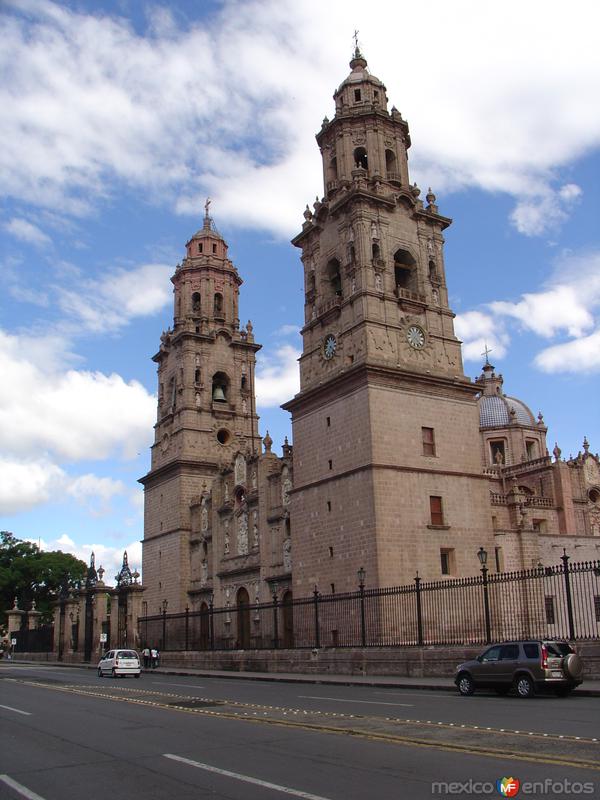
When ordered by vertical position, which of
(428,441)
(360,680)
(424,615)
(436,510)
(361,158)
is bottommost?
(360,680)

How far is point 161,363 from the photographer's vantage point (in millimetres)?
62969

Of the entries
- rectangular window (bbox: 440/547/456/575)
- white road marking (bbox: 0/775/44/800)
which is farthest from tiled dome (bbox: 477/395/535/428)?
white road marking (bbox: 0/775/44/800)

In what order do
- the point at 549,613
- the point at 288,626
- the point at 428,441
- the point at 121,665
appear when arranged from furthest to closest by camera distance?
the point at 549,613, the point at 288,626, the point at 428,441, the point at 121,665

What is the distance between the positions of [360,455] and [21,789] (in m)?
29.2

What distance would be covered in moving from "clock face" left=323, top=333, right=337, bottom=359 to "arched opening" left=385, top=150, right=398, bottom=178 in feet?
33.3

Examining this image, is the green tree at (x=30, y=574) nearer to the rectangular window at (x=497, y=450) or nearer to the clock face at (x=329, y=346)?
the rectangular window at (x=497, y=450)

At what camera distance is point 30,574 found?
262 feet

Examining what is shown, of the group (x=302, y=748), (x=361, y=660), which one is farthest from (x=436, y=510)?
(x=302, y=748)

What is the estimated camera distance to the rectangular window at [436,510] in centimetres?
3797

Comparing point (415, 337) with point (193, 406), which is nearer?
point (415, 337)

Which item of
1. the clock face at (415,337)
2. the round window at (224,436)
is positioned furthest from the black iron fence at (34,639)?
the clock face at (415,337)

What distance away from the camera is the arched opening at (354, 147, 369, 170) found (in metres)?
44.9

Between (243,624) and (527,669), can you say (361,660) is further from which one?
(243,624)

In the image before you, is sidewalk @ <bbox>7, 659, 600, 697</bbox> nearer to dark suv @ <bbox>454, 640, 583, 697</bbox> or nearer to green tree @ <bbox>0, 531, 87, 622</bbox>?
dark suv @ <bbox>454, 640, 583, 697</bbox>
